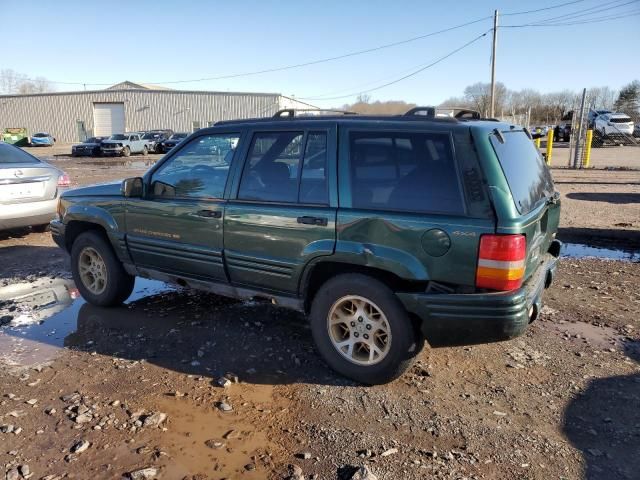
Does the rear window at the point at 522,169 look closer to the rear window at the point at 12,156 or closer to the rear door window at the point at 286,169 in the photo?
the rear door window at the point at 286,169

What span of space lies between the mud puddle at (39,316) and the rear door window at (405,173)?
2.87m

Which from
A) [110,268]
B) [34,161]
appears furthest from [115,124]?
[110,268]

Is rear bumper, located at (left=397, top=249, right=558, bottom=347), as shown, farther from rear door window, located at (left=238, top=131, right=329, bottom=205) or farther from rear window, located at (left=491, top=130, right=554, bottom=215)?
rear door window, located at (left=238, top=131, right=329, bottom=205)

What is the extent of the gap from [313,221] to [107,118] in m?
59.9

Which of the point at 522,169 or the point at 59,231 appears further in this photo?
the point at 59,231

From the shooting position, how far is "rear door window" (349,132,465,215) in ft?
10.7

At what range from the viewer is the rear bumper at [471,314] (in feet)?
10.4

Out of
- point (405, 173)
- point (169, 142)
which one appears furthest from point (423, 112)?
point (169, 142)

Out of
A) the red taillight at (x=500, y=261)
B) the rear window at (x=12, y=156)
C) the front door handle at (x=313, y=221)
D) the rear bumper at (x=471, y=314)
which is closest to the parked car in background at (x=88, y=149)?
the rear window at (x=12, y=156)

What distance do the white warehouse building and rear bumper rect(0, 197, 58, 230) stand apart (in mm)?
44520

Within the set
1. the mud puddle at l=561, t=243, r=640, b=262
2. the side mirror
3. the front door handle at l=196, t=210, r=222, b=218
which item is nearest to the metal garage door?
the mud puddle at l=561, t=243, r=640, b=262

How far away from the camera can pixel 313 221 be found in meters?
3.66

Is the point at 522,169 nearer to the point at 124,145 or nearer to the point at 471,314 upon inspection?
the point at 471,314

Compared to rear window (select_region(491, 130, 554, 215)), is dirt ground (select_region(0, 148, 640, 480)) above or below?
below
